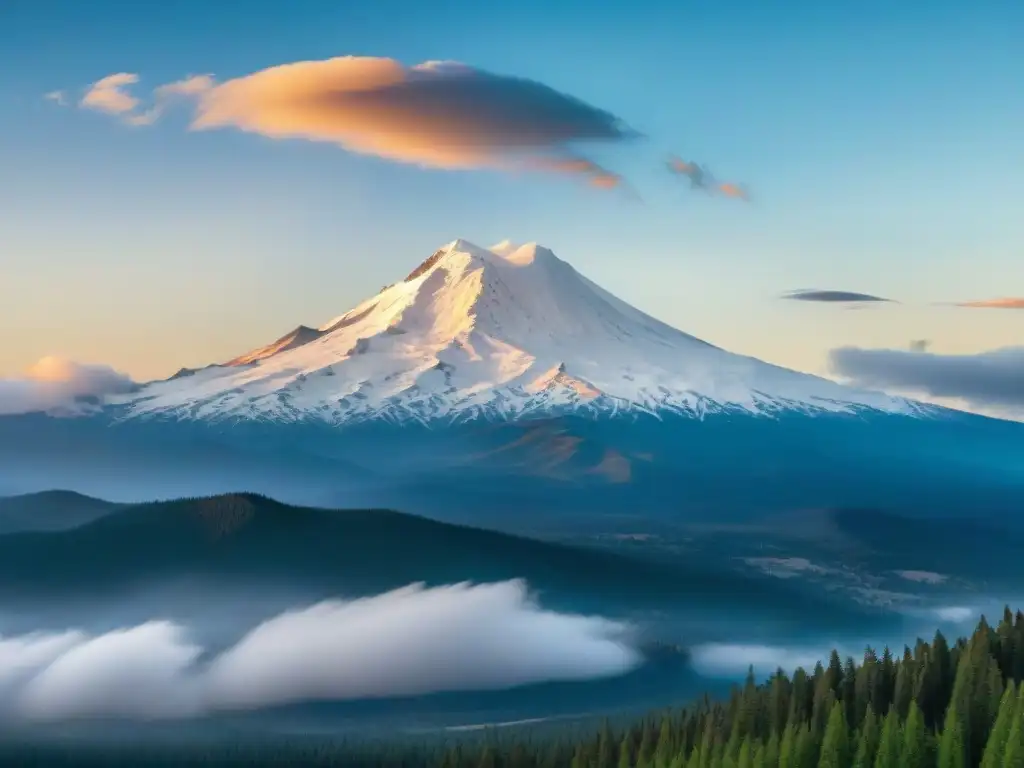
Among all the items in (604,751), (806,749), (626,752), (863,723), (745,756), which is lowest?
(604,751)

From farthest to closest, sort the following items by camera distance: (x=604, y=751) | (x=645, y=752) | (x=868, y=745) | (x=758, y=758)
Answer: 1. (x=604, y=751)
2. (x=645, y=752)
3. (x=758, y=758)
4. (x=868, y=745)

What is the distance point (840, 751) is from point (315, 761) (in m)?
128

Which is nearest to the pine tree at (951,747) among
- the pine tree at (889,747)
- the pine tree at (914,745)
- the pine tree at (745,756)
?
the pine tree at (914,745)

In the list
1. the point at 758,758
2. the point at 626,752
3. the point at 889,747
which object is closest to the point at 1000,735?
the point at 889,747

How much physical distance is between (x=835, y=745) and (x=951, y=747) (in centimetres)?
564

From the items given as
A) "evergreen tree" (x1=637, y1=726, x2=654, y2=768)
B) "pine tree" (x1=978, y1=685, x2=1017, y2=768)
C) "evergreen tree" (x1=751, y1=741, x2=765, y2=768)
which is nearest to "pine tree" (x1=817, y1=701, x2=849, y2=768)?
"evergreen tree" (x1=751, y1=741, x2=765, y2=768)

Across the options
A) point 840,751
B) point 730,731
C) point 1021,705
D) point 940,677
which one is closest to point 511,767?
point 730,731

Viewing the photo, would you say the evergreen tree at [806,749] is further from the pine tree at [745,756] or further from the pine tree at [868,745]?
the pine tree at [868,745]

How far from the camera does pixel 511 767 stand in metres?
120

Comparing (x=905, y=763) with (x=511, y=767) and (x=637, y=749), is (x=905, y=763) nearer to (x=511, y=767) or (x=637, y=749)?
(x=637, y=749)

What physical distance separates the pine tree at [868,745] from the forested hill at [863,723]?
0.23ft

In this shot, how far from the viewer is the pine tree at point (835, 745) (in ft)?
246

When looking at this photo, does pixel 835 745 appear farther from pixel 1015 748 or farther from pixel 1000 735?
pixel 1015 748

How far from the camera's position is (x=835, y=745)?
248 ft
